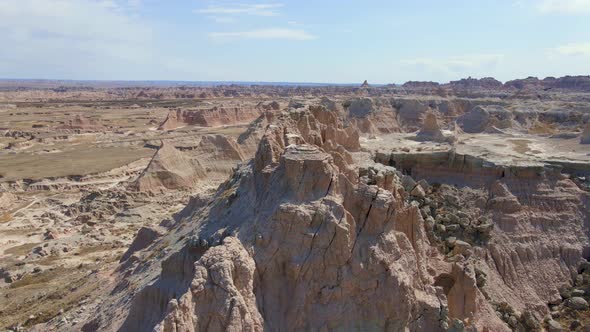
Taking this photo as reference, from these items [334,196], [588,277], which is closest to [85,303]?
[334,196]

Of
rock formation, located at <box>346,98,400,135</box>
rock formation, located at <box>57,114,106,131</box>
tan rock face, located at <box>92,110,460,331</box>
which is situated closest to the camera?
tan rock face, located at <box>92,110,460,331</box>

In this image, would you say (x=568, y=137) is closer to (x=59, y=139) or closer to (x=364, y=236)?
(x=364, y=236)

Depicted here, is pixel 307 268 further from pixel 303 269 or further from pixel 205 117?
pixel 205 117

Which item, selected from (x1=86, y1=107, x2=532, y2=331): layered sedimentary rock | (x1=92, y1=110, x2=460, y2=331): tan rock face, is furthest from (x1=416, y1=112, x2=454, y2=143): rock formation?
(x1=92, y1=110, x2=460, y2=331): tan rock face

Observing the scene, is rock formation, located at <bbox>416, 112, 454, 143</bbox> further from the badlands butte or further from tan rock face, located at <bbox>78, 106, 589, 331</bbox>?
tan rock face, located at <bbox>78, 106, 589, 331</bbox>

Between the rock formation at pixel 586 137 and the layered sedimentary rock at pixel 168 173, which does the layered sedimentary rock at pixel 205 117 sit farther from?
the rock formation at pixel 586 137

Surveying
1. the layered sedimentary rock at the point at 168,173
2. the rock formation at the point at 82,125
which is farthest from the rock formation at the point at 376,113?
the rock formation at the point at 82,125

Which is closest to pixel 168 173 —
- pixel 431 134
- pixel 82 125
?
pixel 431 134
